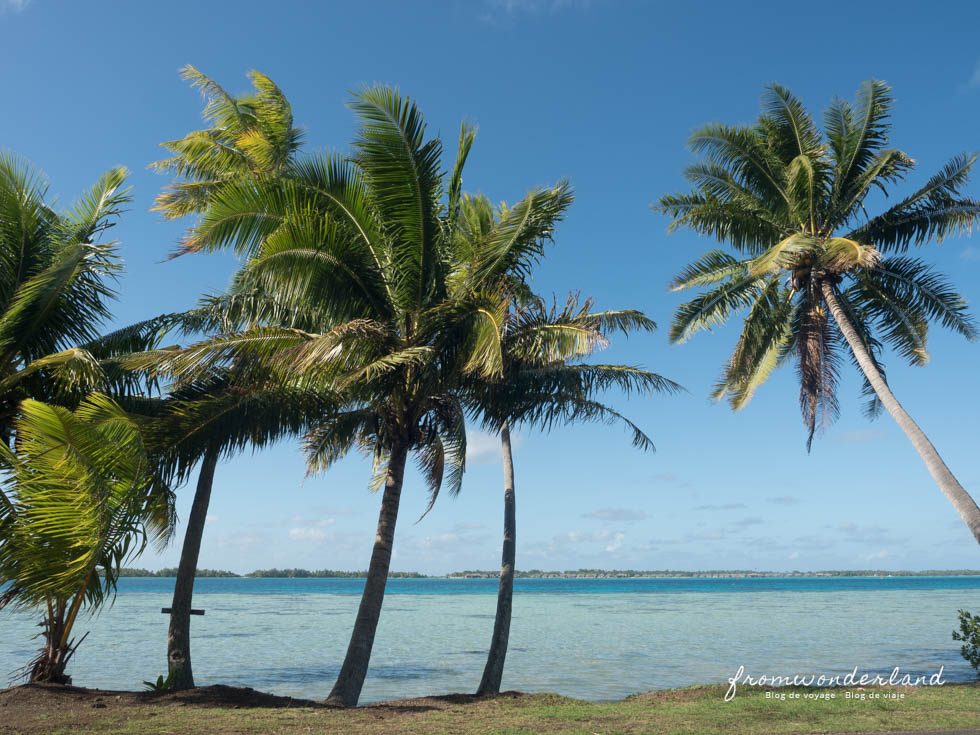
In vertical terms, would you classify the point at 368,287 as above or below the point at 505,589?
above

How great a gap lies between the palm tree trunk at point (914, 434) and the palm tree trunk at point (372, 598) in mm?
9945

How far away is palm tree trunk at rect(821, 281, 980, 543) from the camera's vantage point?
39.3 ft

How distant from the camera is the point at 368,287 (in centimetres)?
1056

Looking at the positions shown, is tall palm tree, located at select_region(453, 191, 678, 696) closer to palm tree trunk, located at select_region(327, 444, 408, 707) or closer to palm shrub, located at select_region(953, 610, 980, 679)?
palm tree trunk, located at select_region(327, 444, 408, 707)

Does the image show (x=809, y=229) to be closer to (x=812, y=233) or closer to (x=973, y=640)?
(x=812, y=233)

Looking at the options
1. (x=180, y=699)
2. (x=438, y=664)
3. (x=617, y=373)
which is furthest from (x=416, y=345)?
(x=438, y=664)

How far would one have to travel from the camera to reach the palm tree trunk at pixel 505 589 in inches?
512

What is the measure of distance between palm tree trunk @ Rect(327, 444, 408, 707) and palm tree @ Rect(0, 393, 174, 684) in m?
3.53

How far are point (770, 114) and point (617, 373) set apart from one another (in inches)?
358

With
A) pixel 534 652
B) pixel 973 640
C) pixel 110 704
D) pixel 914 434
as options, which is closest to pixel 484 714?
pixel 110 704

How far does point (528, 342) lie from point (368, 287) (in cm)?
273

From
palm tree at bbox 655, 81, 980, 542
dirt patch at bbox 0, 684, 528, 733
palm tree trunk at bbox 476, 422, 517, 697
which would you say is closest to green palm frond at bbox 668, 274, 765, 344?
palm tree at bbox 655, 81, 980, 542

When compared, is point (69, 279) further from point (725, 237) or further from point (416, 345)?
point (725, 237)

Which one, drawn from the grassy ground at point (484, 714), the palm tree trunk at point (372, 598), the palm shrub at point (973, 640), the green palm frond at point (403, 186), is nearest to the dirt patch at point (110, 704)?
the grassy ground at point (484, 714)
